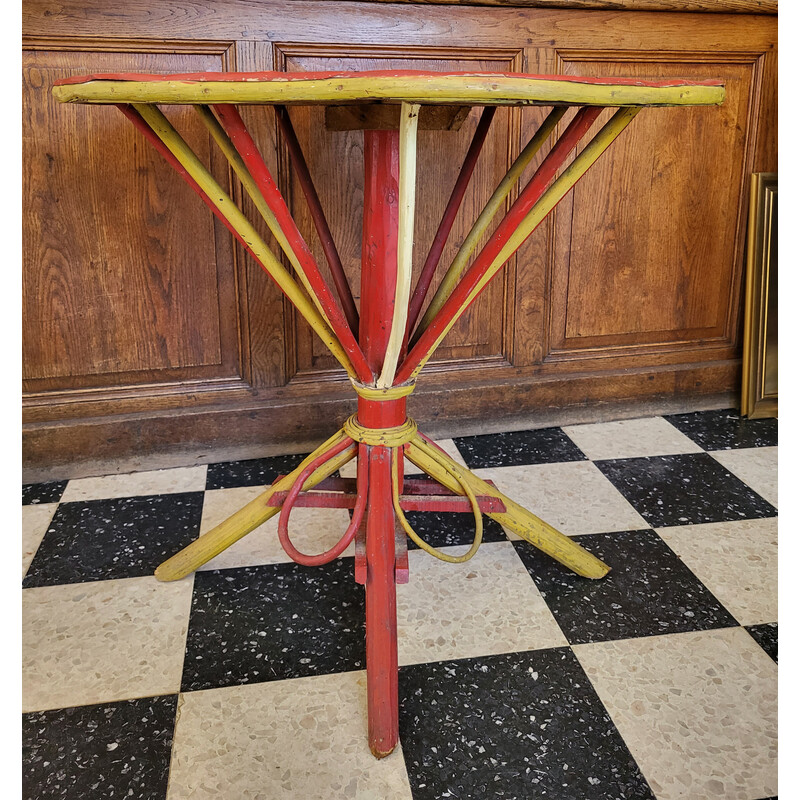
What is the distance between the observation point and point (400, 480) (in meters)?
1.21

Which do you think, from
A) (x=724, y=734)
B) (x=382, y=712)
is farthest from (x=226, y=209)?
(x=724, y=734)

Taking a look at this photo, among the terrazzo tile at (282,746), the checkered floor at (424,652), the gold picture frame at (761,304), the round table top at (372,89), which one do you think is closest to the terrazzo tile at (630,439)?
the checkered floor at (424,652)

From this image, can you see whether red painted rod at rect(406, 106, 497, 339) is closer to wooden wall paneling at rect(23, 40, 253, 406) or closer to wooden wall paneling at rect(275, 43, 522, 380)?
wooden wall paneling at rect(275, 43, 522, 380)

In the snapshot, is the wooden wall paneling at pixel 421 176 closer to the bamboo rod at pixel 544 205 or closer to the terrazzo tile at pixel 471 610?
the terrazzo tile at pixel 471 610

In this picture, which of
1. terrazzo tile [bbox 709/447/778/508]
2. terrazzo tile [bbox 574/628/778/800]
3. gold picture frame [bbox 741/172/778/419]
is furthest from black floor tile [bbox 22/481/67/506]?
gold picture frame [bbox 741/172/778/419]

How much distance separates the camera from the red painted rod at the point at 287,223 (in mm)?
869

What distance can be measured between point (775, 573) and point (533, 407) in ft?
2.54

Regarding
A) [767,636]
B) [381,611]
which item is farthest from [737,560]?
[381,611]

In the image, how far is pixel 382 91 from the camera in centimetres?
74

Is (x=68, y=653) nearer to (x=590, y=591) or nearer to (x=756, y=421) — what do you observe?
(x=590, y=591)

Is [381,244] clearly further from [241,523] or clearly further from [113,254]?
[113,254]

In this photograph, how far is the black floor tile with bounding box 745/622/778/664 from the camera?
123 cm

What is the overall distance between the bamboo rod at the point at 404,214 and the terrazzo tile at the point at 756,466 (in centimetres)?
111

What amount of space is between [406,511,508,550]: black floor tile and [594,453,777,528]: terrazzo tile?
34cm
